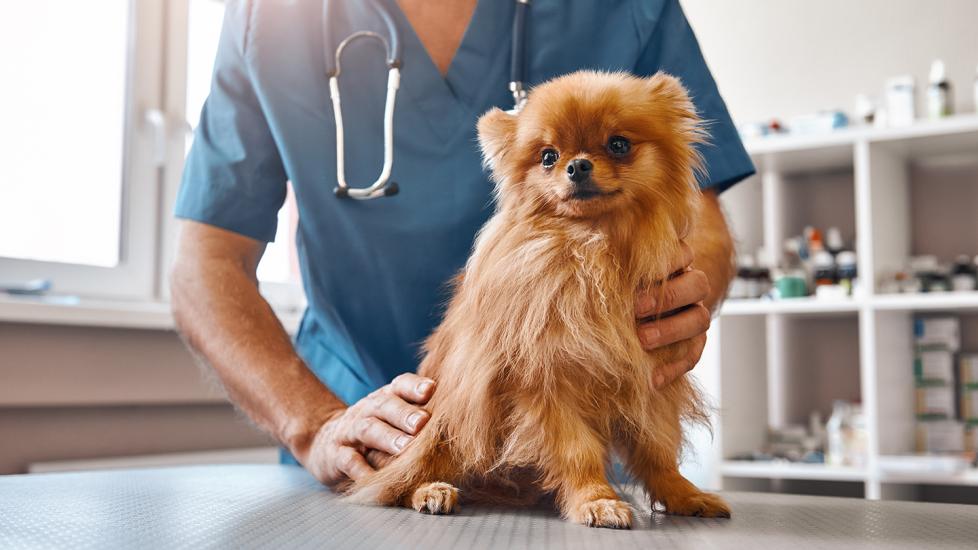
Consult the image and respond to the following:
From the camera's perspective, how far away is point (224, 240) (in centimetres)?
139

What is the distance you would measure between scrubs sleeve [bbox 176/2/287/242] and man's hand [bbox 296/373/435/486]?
420 millimetres

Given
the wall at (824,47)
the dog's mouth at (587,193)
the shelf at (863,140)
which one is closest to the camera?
the dog's mouth at (587,193)

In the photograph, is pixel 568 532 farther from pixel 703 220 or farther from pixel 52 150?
pixel 52 150

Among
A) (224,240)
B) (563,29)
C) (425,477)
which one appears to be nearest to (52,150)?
(224,240)

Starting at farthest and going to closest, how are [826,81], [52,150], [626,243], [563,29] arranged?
[826,81]
[52,150]
[563,29]
[626,243]

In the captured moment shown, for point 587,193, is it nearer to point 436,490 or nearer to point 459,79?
point 436,490

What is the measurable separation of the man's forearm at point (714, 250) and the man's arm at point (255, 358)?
431mm

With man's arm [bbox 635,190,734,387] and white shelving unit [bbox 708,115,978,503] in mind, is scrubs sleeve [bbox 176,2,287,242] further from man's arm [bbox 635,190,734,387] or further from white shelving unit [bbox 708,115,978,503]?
white shelving unit [bbox 708,115,978,503]

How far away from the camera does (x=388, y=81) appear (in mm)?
1309

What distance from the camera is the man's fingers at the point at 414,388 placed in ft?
3.25

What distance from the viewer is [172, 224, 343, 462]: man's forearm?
1.23m

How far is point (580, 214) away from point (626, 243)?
59 millimetres

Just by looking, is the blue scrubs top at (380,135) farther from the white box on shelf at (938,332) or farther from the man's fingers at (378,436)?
the white box on shelf at (938,332)

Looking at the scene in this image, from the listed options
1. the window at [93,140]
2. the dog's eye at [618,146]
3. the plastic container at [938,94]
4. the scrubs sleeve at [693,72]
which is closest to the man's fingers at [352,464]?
the dog's eye at [618,146]
